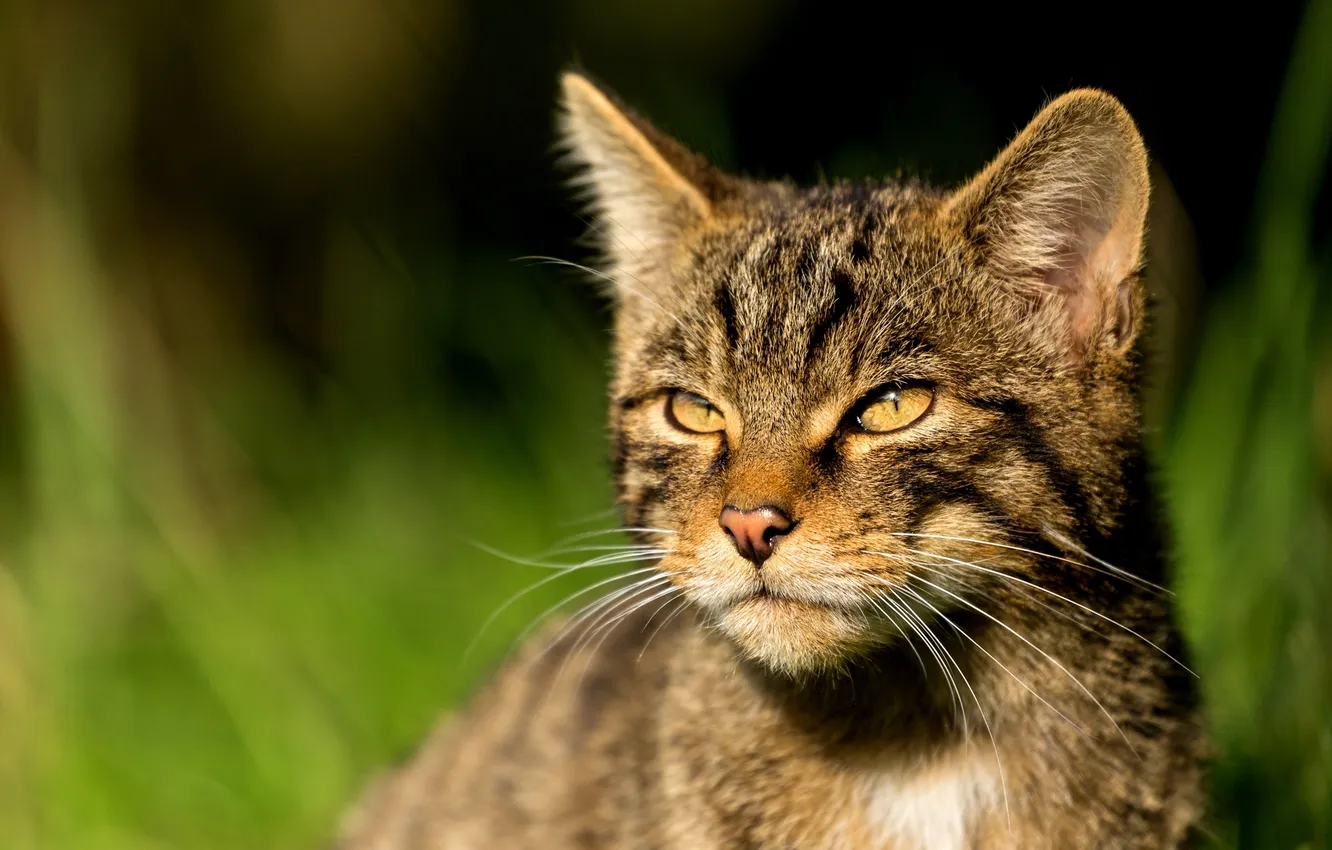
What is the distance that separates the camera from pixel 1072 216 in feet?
7.25

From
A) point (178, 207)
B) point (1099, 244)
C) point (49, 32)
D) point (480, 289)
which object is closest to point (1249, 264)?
point (1099, 244)

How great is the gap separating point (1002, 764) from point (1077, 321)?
0.70 meters

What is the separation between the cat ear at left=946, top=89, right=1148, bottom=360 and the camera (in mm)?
2107

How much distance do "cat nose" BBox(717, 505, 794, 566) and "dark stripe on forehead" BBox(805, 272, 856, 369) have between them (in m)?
0.31

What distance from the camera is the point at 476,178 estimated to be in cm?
625

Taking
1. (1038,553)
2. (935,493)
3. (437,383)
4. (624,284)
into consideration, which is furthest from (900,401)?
(437,383)

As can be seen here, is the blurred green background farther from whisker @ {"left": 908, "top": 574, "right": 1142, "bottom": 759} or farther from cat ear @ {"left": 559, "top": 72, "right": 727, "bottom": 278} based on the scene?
cat ear @ {"left": 559, "top": 72, "right": 727, "bottom": 278}

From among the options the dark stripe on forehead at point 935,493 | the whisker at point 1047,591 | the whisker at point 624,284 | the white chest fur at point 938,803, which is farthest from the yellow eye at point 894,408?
the white chest fur at point 938,803

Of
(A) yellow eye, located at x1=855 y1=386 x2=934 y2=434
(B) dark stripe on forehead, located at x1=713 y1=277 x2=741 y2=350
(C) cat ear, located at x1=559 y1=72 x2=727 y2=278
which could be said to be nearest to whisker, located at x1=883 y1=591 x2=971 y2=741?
(A) yellow eye, located at x1=855 y1=386 x2=934 y2=434

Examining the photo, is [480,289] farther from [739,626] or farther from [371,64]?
[739,626]

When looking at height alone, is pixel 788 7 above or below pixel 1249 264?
above

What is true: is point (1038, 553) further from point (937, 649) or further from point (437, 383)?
point (437, 383)

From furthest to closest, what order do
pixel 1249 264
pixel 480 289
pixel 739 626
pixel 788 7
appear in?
pixel 788 7 → pixel 480 289 → pixel 1249 264 → pixel 739 626

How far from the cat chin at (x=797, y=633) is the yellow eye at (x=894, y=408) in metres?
0.30
